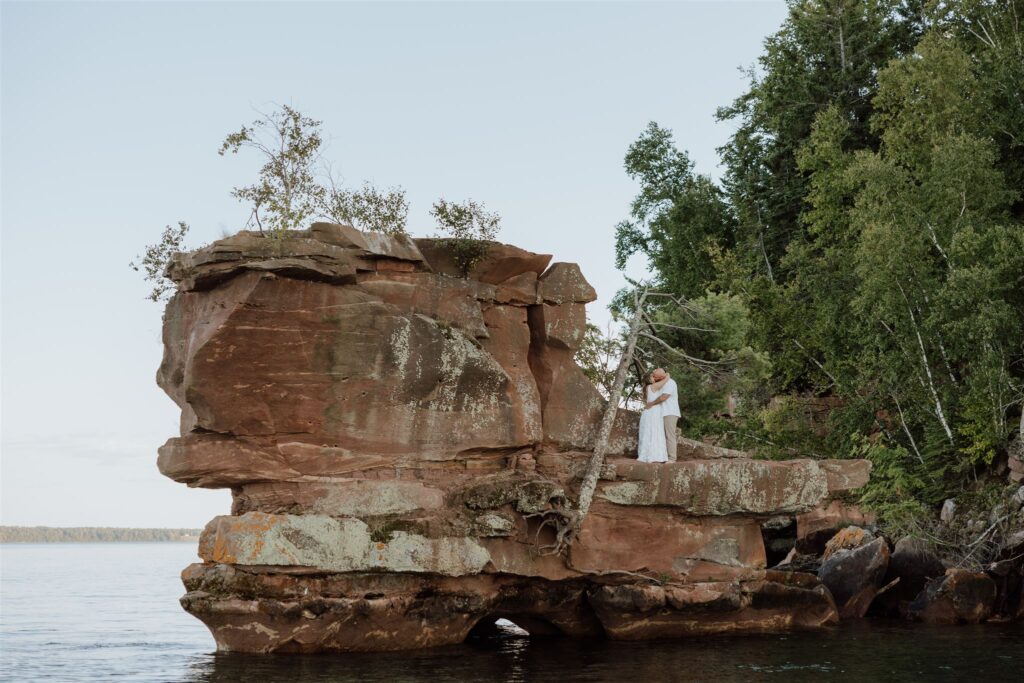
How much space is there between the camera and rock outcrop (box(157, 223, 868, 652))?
2195 centimetres

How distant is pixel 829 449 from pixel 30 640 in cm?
2687

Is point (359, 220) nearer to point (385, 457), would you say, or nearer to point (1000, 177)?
point (385, 457)

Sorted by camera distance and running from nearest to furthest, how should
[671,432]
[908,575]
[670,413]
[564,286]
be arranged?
[670,413] < [671,432] < [564,286] < [908,575]

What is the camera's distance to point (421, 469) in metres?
23.7

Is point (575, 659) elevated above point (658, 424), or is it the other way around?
point (658, 424)

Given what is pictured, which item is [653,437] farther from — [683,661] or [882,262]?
[882,262]

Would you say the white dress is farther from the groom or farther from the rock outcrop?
the rock outcrop

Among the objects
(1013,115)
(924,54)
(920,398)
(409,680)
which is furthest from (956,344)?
(409,680)

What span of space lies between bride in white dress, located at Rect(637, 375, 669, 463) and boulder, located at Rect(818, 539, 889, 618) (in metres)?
7.86

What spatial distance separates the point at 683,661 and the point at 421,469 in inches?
277


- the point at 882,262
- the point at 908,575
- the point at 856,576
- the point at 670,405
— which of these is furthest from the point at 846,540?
the point at 670,405

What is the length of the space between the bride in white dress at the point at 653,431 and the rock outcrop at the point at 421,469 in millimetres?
516

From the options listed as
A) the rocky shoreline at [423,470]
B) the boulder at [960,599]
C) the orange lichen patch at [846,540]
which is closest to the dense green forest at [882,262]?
the orange lichen patch at [846,540]

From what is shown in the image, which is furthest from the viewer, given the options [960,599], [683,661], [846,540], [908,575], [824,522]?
[824,522]
